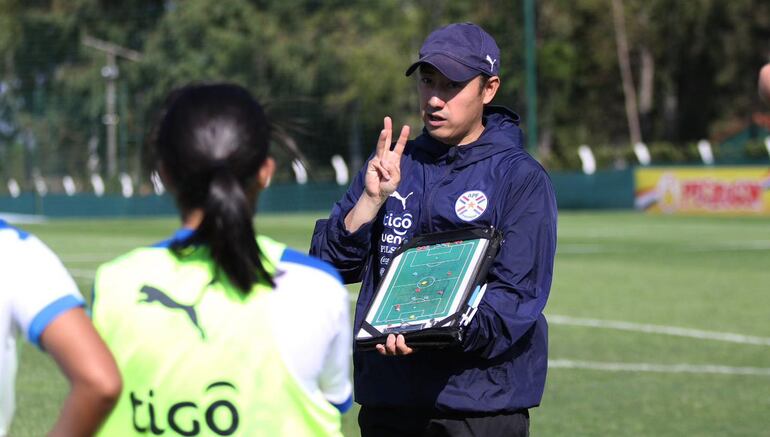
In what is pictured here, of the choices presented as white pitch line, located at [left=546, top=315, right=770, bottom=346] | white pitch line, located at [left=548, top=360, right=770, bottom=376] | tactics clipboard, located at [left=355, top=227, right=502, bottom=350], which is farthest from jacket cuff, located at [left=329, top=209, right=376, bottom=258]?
white pitch line, located at [left=546, top=315, right=770, bottom=346]

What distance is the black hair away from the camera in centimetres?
257

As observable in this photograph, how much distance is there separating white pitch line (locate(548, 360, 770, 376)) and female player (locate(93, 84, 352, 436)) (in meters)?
7.50

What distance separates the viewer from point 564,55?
213 ft

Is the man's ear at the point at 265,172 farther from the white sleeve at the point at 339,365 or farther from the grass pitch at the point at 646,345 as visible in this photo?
the grass pitch at the point at 646,345

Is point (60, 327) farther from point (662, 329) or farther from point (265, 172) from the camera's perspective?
point (662, 329)

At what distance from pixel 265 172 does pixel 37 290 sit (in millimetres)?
505

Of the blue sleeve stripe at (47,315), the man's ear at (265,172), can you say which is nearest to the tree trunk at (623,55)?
the man's ear at (265,172)

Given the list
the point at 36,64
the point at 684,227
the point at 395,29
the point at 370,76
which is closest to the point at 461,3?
the point at 395,29

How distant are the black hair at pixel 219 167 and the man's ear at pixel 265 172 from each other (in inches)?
0.7

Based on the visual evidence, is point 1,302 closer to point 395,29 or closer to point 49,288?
point 49,288

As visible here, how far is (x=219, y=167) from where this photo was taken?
2588mm

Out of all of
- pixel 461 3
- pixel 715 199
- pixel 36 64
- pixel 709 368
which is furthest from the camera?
pixel 461 3

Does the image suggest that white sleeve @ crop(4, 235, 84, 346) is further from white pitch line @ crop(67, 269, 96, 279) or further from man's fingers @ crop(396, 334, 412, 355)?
white pitch line @ crop(67, 269, 96, 279)

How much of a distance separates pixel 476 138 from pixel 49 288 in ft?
6.51
